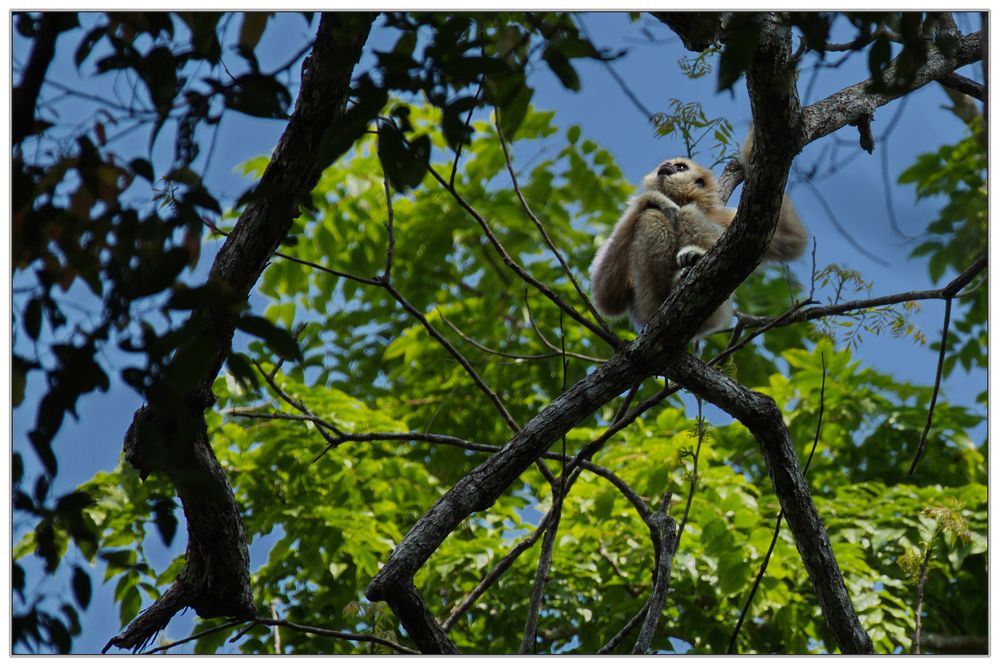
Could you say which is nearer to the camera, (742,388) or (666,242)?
(742,388)

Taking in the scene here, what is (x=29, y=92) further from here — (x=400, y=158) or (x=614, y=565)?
(x=614, y=565)

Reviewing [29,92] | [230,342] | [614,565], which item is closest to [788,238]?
[614,565]

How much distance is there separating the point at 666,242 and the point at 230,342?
2.63m

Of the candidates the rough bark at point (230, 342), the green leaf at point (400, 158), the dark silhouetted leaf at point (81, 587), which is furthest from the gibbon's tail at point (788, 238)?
the dark silhouetted leaf at point (81, 587)

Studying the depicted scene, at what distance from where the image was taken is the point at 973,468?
7578 mm

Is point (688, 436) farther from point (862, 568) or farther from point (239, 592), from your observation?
point (239, 592)

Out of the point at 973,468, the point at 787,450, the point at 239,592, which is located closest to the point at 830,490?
the point at 973,468

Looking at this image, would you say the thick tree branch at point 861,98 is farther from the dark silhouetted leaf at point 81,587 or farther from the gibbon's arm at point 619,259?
the dark silhouetted leaf at point 81,587

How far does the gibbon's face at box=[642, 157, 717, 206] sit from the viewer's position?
555 cm

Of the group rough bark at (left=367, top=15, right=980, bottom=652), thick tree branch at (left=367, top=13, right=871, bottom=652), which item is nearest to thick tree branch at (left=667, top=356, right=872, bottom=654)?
rough bark at (left=367, top=15, right=980, bottom=652)

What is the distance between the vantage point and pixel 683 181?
5.58m

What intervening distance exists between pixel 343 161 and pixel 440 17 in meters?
6.55

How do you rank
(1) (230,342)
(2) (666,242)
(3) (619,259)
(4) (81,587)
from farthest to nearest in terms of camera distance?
(3) (619,259) → (2) (666,242) → (1) (230,342) → (4) (81,587)

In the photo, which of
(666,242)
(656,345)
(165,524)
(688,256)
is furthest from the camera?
(666,242)
